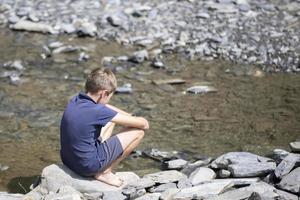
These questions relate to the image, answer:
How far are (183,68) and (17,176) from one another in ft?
16.7

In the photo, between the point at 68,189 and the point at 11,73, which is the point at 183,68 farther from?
the point at 68,189

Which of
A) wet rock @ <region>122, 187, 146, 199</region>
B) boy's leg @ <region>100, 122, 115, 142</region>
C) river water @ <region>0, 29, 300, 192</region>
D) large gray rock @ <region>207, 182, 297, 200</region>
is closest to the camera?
large gray rock @ <region>207, 182, 297, 200</region>

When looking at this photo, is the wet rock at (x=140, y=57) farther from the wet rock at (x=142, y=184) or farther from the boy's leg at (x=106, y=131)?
the wet rock at (x=142, y=184)

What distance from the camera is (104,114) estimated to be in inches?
257

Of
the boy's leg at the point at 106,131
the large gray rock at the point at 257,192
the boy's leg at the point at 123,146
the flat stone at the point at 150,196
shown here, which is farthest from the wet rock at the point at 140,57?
the large gray rock at the point at 257,192

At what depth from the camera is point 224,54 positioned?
41.0 feet

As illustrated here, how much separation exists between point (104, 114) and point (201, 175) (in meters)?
1.31

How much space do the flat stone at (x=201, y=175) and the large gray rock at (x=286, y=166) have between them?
874mm

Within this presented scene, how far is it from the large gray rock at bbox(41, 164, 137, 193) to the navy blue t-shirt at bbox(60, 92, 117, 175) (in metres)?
0.11

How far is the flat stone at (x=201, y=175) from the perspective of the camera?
6677mm

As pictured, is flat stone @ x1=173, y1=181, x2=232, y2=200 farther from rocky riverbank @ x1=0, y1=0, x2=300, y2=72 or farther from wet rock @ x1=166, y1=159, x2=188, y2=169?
rocky riverbank @ x1=0, y1=0, x2=300, y2=72

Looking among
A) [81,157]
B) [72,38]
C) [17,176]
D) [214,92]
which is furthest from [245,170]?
[72,38]

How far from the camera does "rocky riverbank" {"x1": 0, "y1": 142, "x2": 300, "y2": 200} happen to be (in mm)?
5836

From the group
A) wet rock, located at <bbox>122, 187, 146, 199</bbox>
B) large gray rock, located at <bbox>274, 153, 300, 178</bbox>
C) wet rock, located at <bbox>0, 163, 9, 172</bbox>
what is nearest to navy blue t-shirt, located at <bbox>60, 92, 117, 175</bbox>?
wet rock, located at <bbox>122, 187, 146, 199</bbox>
